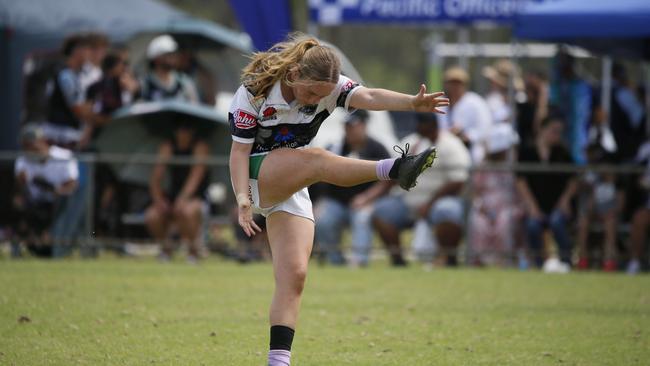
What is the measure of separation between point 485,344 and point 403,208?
6.27 meters

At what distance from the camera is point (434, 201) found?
13703mm

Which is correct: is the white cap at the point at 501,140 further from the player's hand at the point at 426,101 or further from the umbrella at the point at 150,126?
the player's hand at the point at 426,101

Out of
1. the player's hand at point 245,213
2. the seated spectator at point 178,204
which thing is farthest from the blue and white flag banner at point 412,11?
the player's hand at point 245,213

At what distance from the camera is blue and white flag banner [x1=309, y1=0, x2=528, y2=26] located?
14703 millimetres

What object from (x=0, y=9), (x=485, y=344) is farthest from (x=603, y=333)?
(x=0, y=9)

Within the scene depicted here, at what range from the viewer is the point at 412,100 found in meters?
5.98

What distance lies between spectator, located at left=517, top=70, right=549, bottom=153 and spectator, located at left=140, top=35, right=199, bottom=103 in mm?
4595

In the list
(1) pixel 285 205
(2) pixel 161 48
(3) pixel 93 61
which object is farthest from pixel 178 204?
(1) pixel 285 205

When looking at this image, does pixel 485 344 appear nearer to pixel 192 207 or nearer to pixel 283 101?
pixel 283 101

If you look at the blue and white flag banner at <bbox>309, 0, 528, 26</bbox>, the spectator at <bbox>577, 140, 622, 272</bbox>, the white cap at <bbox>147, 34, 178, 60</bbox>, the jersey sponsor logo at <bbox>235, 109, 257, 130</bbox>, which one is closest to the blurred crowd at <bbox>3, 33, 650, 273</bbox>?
the spectator at <bbox>577, 140, 622, 272</bbox>

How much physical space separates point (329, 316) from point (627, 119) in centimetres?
744

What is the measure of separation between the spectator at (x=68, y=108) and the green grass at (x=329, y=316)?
236cm

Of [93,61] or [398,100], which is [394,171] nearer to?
[398,100]

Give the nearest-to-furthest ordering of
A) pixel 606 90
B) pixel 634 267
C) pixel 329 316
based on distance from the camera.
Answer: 1. pixel 329 316
2. pixel 634 267
3. pixel 606 90
